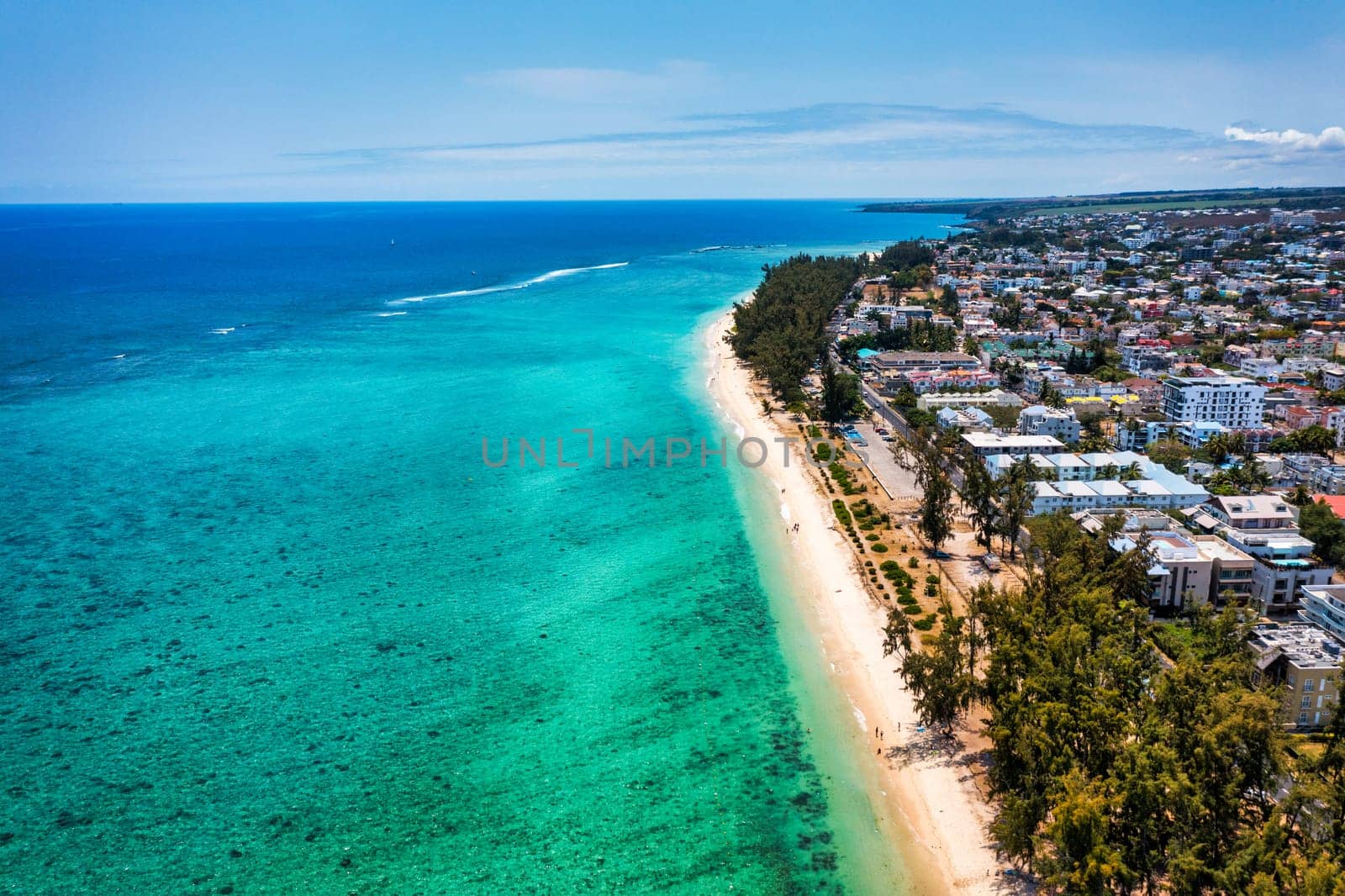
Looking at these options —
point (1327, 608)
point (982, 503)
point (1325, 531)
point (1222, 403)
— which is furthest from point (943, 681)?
point (1222, 403)

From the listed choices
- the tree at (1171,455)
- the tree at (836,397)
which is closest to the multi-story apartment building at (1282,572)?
the tree at (1171,455)

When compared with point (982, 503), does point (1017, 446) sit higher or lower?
higher

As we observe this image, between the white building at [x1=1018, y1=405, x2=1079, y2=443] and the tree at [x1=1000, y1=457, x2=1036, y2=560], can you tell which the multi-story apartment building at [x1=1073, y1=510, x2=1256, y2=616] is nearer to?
the tree at [x1=1000, y1=457, x2=1036, y2=560]

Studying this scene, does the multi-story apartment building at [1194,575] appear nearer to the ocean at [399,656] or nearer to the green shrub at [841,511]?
the green shrub at [841,511]

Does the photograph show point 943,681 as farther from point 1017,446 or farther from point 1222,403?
point 1222,403

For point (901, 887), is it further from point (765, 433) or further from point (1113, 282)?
point (1113, 282)

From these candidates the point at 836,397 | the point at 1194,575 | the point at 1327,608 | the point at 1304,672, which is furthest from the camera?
the point at 836,397
